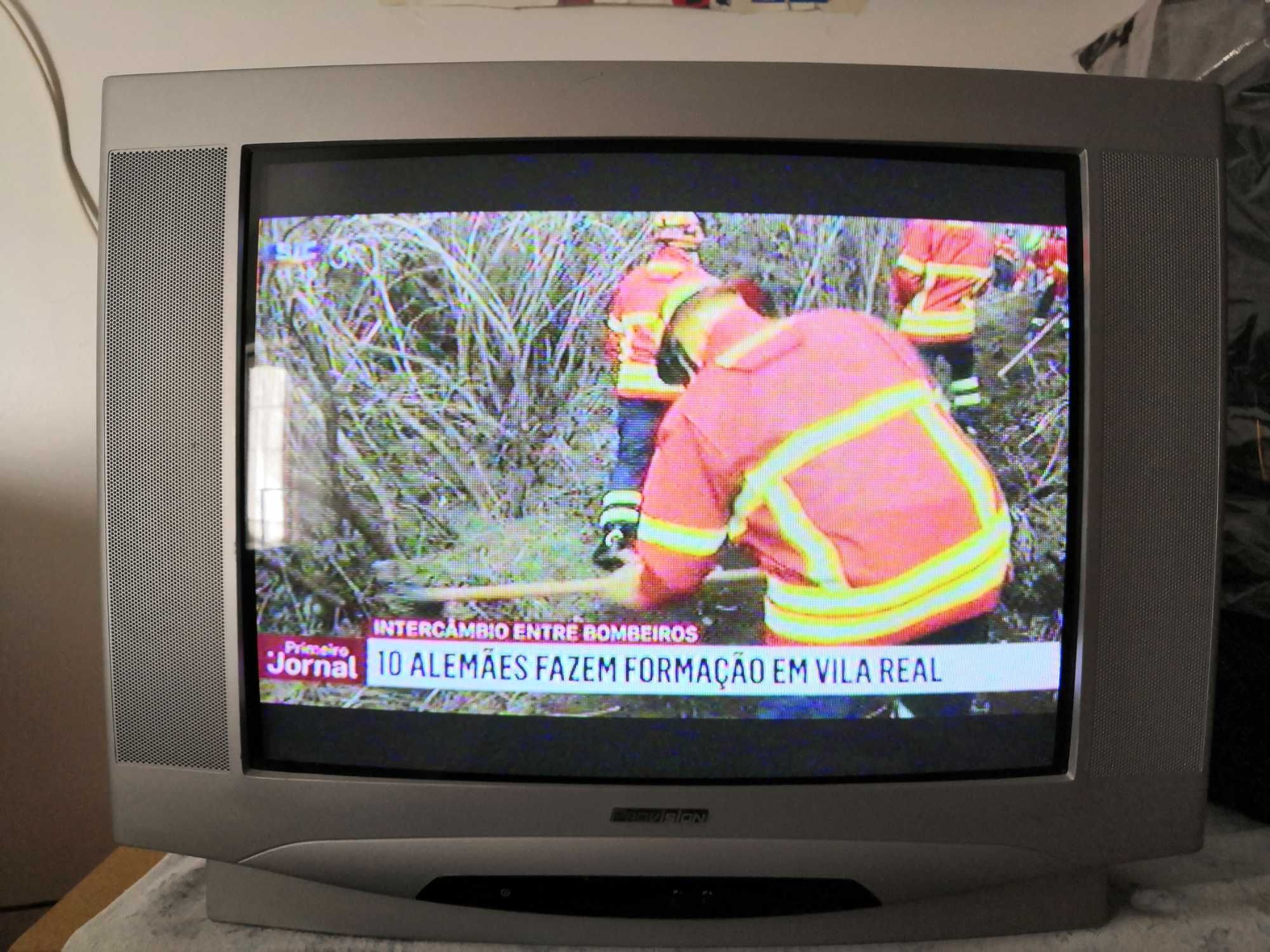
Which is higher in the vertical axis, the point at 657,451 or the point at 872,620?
the point at 657,451

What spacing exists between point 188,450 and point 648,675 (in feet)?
1.48

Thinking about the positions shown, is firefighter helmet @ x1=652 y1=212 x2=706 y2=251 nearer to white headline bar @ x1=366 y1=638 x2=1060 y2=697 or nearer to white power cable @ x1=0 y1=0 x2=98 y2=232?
white headline bar @ x1=366 y1=638 x2=1060 y2=697

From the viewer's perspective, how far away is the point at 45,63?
1.18m

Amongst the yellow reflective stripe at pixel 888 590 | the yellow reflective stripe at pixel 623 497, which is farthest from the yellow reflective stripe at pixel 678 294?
the yellow reflective stripe at pixel 888 590

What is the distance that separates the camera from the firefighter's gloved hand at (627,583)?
0.74m

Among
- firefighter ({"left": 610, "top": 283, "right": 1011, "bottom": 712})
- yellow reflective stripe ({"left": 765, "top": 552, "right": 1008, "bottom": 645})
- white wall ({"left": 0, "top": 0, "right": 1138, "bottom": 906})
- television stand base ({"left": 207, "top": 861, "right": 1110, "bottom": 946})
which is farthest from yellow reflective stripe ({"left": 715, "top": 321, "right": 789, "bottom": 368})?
white wall ({"left": 0, "top": 0, "right": 1138, "bottom": 906})

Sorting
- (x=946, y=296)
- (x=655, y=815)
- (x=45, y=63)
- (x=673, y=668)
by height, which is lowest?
(x=655, y=815)

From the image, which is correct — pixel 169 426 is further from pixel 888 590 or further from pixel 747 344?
pixel 888 590

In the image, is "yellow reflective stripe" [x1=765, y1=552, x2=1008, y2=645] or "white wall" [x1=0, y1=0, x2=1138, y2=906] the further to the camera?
"white wall" [x1=0, y1=0, x2=1138, y2=906]

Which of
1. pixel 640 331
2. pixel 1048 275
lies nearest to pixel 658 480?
pixel 640 331

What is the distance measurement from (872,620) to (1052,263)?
0.35m

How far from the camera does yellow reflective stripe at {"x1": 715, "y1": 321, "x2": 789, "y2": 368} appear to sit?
728 millimetres

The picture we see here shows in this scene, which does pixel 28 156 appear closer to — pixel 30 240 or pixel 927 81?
pixel 30 240

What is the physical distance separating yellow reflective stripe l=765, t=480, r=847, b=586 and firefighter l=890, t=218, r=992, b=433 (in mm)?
158
